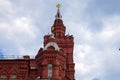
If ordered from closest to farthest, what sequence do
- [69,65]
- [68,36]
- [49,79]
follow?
[49,79], [69,65], [68,36]

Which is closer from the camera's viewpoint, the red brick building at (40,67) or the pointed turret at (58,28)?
the red brick building at (40,67)

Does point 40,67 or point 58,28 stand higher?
point 58,28

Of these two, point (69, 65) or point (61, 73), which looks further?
point (69, 65)

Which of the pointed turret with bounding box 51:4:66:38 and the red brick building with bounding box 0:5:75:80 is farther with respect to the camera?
the pointed turret with bounding box 51:4:66:38

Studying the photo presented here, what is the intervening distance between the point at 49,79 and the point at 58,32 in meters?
20.2

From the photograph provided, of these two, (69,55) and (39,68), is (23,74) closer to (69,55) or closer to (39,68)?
(39,68)

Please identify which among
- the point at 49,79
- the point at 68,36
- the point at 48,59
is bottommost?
the point at 49,79

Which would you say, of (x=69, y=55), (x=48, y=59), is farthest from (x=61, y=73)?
(x=69, y=55)

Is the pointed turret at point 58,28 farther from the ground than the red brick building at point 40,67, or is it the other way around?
A: the pointed turret at point 58,28

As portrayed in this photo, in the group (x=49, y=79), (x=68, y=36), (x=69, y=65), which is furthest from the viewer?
(x=68, y=36)

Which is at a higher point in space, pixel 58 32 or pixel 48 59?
pixel 58 32

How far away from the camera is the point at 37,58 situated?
59469 millimetres

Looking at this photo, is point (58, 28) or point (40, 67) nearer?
point (40, 67)

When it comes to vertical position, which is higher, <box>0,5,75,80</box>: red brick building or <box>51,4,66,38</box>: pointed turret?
<box>51,4,66,38</box>: pointed turret
